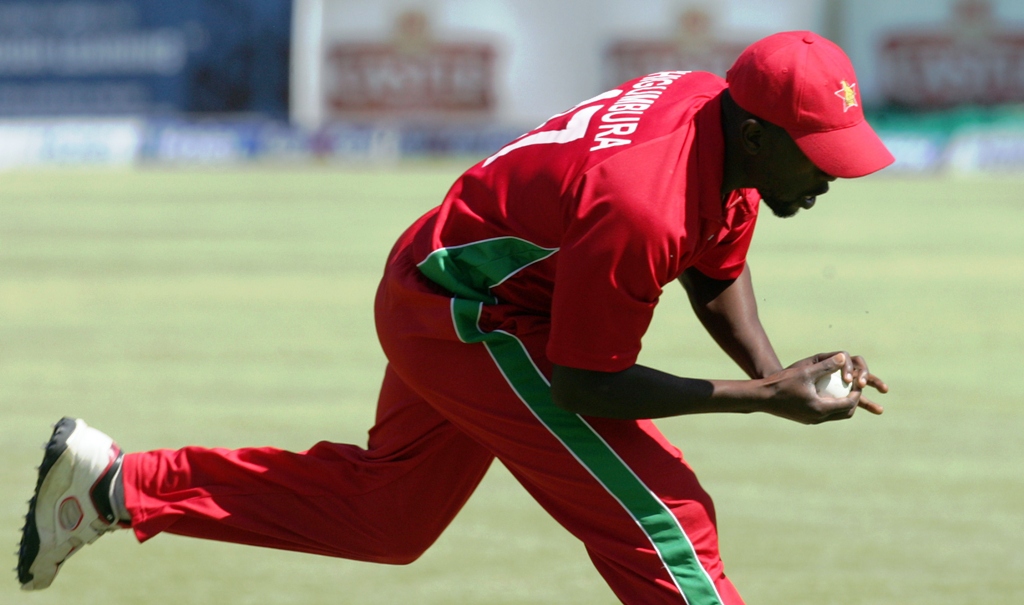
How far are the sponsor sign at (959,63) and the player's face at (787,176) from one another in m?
32.6

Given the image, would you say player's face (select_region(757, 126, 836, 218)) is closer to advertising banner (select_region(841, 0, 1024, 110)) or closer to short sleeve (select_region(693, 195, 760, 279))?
short sleeve (select_region(693, 195, 760, 279))

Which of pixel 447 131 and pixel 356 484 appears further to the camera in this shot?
pixel 447 131

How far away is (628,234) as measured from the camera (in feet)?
11.6

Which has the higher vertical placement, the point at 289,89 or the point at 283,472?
the point at 283,472

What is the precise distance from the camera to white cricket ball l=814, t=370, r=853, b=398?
3.79 meters

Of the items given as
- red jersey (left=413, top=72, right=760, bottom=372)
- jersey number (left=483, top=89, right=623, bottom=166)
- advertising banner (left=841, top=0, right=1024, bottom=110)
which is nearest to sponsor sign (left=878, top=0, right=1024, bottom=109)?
advertising banner (left=841, top=0, right=1024, bottom=110)

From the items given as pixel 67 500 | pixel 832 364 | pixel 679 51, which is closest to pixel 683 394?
pixel 832 364

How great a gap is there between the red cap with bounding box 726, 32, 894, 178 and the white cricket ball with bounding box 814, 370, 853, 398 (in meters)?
0.54

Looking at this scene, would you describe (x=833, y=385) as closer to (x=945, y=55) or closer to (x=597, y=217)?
(x=597, y=217)

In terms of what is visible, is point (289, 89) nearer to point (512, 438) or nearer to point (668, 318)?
point (668, 318)

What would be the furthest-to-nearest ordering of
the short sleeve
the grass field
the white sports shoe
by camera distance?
the grass field, the white sports shoe, the short sleeve

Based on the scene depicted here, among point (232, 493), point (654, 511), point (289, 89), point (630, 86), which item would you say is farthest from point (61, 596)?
point (289, 89)

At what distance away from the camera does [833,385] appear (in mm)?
3791

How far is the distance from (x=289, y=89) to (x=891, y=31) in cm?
1446
